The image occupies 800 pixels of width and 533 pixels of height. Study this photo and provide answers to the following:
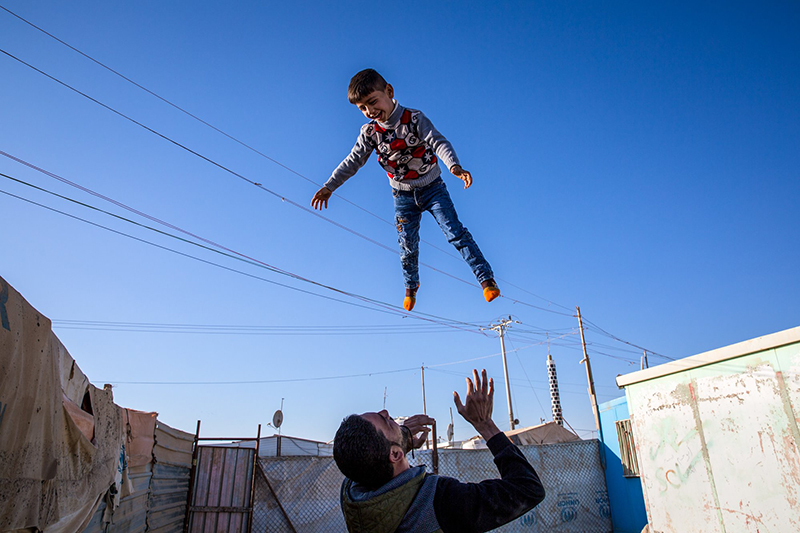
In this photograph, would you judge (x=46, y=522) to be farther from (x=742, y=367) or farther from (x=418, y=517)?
(x=742, y=367)

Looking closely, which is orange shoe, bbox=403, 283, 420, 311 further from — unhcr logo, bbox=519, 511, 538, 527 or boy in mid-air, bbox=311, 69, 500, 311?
unhcr logo, bbox=519, 511, 538, 527

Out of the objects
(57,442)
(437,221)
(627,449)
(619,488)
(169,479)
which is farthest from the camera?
(627,449)

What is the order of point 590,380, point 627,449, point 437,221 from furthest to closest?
point 590,380
point 627,449
point 437,221

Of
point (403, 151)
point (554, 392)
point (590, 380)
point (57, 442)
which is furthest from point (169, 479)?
point (554, 392)

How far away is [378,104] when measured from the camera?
3.37 m

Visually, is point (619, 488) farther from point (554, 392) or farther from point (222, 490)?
point (554, 392)

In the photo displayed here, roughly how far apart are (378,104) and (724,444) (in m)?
4.94

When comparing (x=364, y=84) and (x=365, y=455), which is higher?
(x=364, y=84)

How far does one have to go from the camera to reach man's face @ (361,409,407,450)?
197 centimetres

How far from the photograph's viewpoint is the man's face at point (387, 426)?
1975 millimetres

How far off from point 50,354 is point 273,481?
5.48 metres

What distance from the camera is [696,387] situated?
5.35 meters

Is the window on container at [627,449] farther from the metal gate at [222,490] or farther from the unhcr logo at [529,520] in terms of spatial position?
the metal gate at [222,490]

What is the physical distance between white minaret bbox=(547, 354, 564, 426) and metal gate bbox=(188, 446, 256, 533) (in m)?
17.2
